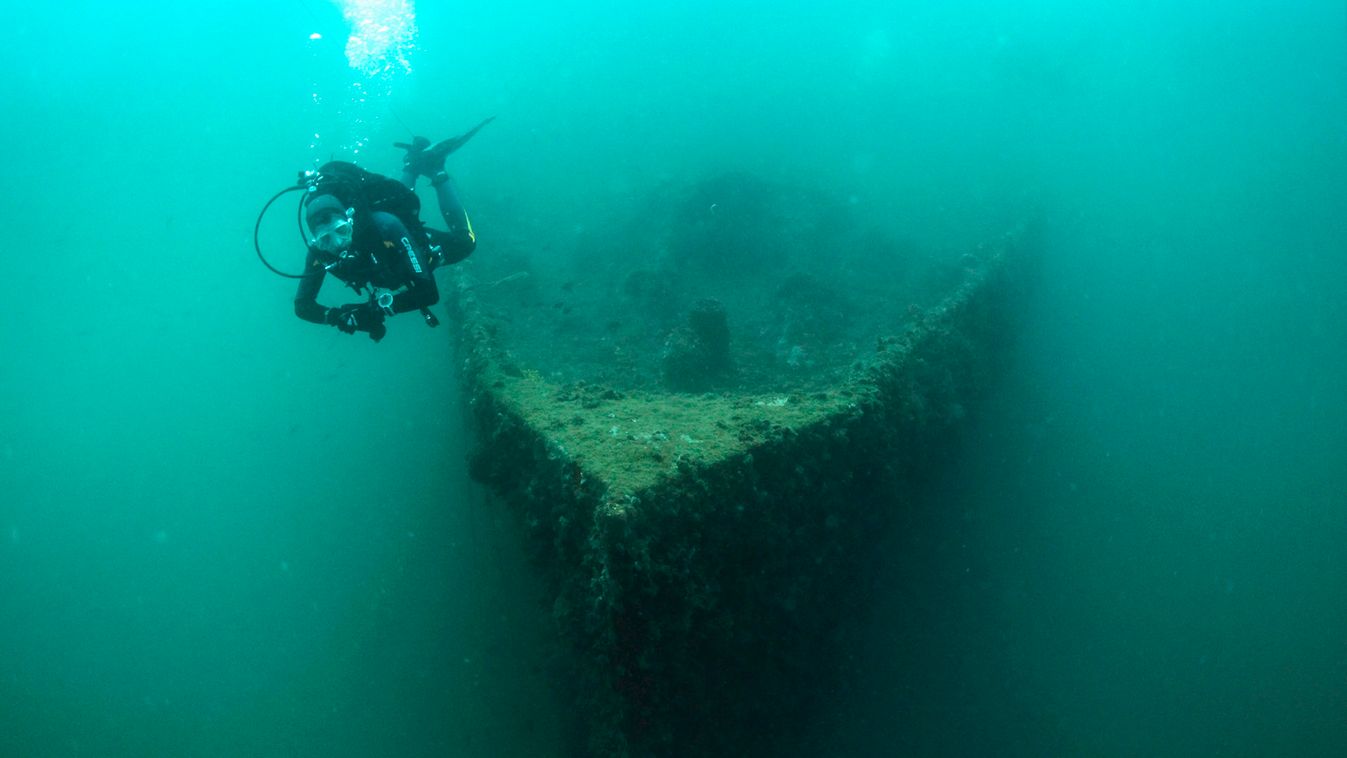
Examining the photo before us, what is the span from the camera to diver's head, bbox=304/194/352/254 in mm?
3955

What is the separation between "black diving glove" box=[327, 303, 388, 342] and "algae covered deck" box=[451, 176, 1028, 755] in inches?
39.9

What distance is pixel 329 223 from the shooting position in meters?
4.02

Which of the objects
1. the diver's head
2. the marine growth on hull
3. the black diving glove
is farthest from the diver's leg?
the black diving glove

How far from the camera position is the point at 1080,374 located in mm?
8570

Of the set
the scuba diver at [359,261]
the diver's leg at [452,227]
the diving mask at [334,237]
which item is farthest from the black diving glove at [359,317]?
the diver's leg at [452,227]

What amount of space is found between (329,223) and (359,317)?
30.8 inches

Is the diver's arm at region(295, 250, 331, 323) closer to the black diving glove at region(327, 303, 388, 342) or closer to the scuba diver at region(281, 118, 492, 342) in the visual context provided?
the scuba diver at region(281, 118, 492, 342)

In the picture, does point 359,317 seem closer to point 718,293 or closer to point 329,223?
point 329,223

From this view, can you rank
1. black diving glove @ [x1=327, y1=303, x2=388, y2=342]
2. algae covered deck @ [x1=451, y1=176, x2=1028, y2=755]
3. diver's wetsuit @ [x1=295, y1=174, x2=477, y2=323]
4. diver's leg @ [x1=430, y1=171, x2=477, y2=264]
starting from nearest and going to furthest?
algae covered deck @ [x1=451, y1=176, x2=1028, y2=755] → black diving glove @ [x1=327, y1=303, x2=388, y2=342] → diver's wetsuit @ [x1=295, y1=174, x2=477, y2=323] → diver's leg @ [x1=430, y1=171, x2=477, y2=264]

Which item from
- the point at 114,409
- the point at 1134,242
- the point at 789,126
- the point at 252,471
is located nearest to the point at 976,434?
the point at 1134,242

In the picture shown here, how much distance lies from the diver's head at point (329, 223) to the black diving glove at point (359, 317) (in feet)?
1.45

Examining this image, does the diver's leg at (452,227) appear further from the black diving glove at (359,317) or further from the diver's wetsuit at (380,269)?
the black diving glove at (359,317)

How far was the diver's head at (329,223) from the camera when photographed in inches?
156

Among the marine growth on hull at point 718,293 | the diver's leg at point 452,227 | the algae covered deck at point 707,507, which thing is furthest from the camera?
the marine growth on hull at point 718,293
